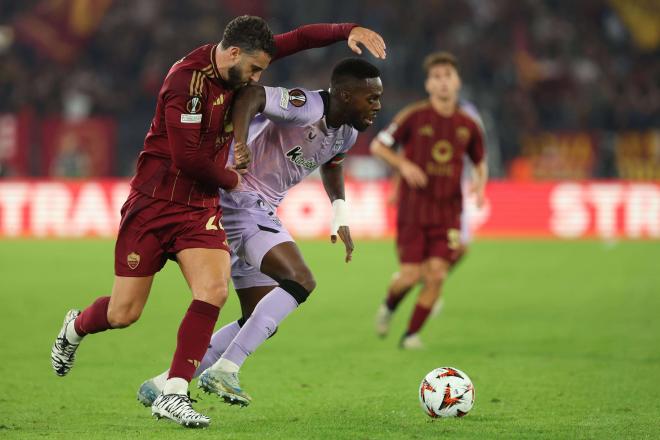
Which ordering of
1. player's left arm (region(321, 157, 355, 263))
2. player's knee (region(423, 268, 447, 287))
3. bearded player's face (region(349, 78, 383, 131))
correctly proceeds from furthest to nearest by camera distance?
player's knee (region(423, 268, 447, 287)) → player's left arm (region(321, 157, 355, 263)) → bearded player's face (region(349, 78, 383, 131))

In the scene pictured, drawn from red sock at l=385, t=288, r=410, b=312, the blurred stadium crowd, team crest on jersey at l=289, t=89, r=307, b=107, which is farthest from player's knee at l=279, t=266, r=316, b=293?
the blurred stadium crowd

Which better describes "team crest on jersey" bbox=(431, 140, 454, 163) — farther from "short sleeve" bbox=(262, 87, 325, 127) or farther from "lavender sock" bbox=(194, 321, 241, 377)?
"lavender sock" bbox=(194, 321, 241, 377)

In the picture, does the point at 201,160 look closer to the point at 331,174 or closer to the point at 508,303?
the point at 331,174

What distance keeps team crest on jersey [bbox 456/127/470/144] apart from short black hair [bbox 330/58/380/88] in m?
3.35

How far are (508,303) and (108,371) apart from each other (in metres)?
5.69

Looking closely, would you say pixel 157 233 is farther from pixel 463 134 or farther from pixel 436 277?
pixel 463 134

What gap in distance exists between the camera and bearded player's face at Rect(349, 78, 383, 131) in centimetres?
610

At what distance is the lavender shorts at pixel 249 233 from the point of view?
6027mm

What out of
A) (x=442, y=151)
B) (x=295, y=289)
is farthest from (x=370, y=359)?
(x=295, y=289)

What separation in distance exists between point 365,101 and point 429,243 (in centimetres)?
339

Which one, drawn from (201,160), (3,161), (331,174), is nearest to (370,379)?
(331,174)

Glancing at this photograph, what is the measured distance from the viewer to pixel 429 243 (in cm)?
933

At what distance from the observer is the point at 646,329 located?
33.1 ft

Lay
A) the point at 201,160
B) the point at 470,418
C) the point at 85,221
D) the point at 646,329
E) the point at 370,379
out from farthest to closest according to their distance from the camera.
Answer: the point at 85,221, the point at 646,329, the point at 370,379, the point at 470,418, the point at 201,160
